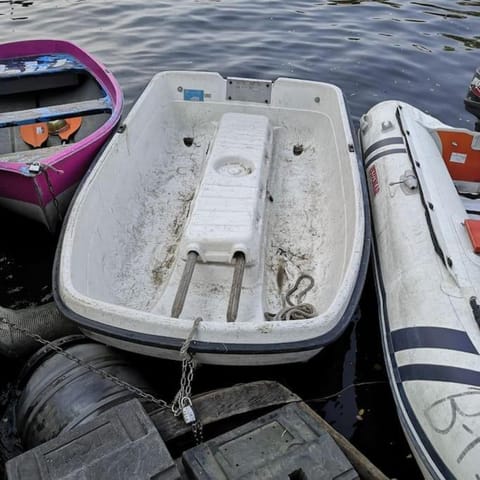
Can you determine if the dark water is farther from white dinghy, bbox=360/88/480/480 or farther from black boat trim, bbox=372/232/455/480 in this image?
white dinghy, bbox=360/88/480/480

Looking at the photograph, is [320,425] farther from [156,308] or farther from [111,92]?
[111,92]

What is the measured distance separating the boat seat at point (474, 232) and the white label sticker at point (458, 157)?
146 cm

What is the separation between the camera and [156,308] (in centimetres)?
357

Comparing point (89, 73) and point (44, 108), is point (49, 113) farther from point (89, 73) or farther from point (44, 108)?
point (89, 73)

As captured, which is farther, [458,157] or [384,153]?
[458,157]

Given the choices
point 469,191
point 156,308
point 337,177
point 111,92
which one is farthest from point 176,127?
point 469,191

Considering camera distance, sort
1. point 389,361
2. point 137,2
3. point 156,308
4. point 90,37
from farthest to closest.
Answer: point 137,2 < point 90,37 < point 156,308 < point 389,361

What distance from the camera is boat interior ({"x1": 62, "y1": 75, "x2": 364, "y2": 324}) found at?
11.6 ft

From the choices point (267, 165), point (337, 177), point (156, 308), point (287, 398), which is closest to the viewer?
point (287, 398)

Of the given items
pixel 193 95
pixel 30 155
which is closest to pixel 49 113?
pixel 30 155

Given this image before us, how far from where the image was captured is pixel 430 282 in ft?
10.5

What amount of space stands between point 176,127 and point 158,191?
1098 millimetres

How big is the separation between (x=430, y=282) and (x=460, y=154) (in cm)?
204

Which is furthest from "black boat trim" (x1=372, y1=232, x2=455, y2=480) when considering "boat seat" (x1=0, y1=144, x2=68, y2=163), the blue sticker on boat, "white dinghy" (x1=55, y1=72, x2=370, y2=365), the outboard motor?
"boat seat" (x1=0, y1=144, x2=68, y2=163)
